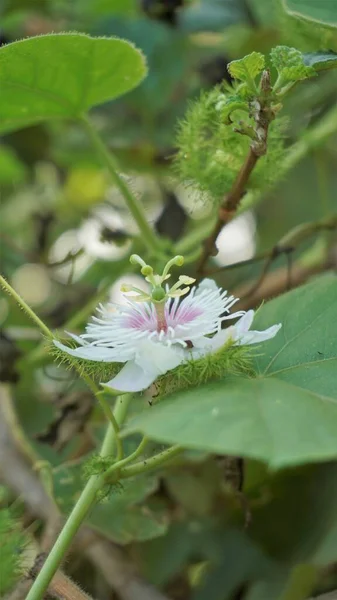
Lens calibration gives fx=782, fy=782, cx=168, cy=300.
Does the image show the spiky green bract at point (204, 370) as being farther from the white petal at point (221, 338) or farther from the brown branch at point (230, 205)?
the brown branch at point (230, 205)

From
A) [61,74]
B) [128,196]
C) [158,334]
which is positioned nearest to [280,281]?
[128,196]

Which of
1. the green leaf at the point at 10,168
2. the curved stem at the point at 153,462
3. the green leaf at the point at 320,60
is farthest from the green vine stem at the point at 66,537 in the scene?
the green leaf at the point at 10,168

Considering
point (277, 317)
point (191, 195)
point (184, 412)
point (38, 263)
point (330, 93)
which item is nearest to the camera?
point (184, 412)

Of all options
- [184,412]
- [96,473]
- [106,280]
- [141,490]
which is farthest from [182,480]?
[184,412]

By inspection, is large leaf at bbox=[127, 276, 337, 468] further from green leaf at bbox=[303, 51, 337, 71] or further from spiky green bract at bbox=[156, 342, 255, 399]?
green leaf at bbox=[303, 51, 337, 71]

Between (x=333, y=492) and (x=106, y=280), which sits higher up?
(x=106, y=280)

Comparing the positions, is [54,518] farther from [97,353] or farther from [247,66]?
[247,66]

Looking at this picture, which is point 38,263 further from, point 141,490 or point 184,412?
point 184,412
